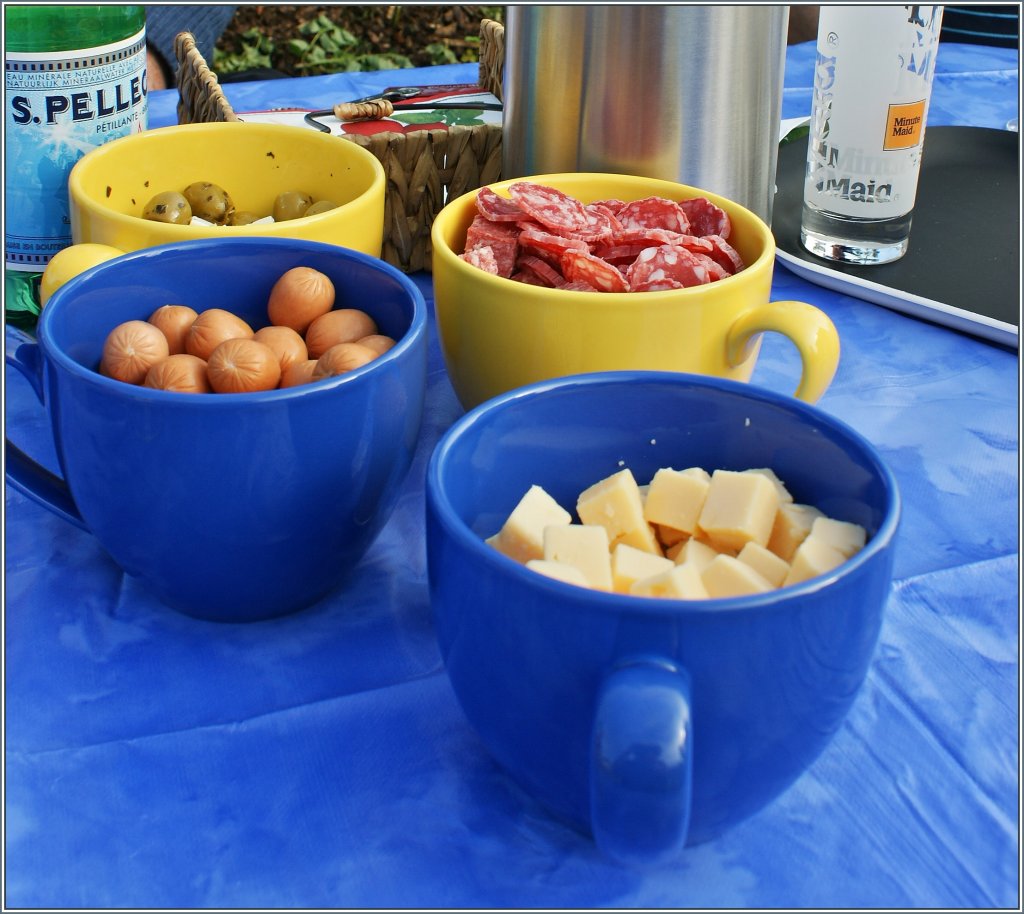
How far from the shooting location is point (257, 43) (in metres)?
3.16

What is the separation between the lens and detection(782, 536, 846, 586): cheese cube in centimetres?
43

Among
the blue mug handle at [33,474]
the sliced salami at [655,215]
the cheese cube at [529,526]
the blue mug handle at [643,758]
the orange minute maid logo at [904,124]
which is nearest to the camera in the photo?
the blue mug handle at [643,758]

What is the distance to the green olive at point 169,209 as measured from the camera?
28.0 inches

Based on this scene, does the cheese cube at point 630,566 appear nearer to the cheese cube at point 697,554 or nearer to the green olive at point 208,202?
the cheese cube at point 697,554

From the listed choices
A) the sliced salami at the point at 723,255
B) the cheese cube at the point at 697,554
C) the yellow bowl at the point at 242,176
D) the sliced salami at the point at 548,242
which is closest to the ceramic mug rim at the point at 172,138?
the yellow bowl at the point at 242,176

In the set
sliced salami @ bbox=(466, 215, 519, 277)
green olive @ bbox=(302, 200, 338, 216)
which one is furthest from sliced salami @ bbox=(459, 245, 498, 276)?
green olive @ bbox=(302, 200, 338, 216)

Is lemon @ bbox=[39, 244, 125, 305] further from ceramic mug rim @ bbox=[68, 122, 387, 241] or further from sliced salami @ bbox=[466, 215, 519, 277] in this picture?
sliced salami @ bbox=[466, 215, 519, 277]

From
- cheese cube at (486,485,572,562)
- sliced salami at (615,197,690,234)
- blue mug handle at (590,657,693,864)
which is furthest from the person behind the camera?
sliced salami at (615,197,690,234)

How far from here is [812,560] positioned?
1.41ft

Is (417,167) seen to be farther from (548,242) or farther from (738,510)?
(738,510)

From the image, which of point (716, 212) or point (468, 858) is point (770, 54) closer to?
point (716, 212)

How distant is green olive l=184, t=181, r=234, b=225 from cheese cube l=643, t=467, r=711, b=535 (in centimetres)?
39

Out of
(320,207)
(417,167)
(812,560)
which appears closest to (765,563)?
(812,560)

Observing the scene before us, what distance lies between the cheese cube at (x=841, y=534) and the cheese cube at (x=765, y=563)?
2 cm
